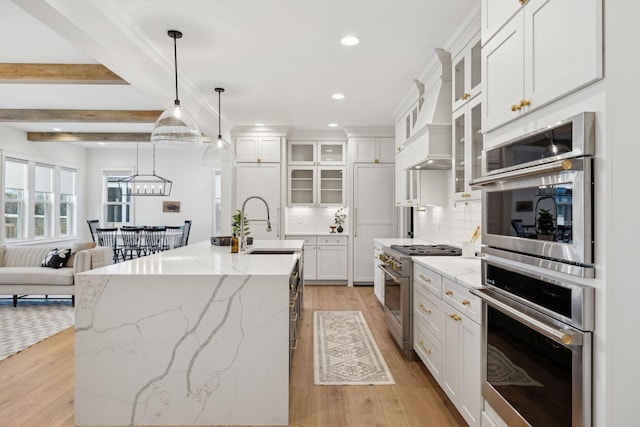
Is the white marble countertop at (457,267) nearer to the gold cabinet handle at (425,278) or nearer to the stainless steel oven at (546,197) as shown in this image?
the gold cabinet handle at (425,278)

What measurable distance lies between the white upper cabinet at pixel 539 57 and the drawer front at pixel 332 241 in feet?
16.3

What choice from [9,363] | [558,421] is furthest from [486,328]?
[9,363]

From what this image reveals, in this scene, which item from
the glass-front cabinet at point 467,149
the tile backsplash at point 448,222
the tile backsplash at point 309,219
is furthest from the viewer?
the tile backsplash at point 309,219

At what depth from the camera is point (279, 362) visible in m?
2.37

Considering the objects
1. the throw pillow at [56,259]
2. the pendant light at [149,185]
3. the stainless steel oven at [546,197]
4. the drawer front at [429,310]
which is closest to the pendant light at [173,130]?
the drawer front at [429,310]

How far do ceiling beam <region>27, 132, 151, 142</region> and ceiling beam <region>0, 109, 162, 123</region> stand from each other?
1.52 m

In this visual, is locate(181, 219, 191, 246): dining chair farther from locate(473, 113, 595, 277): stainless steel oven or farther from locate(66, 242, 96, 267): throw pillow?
locate(473, 113, 595, 277): stainless steel oven

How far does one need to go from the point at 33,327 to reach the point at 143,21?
3411 millimetres

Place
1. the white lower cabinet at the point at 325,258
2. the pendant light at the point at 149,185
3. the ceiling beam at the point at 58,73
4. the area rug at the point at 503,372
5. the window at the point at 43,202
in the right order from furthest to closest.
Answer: the pendant light at the point at 149,185
the window at the point at 43,202
the white lower cabinet at the point at 325,258
the ceiling beam at the point at 58,73
the area rug at the point at 503,372

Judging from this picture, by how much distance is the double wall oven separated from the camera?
1.27 m

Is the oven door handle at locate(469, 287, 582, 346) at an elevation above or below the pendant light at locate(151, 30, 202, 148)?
below

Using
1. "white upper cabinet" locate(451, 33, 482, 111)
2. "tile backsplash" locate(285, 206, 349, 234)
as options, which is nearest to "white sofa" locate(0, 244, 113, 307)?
"tile backsplash" locate(285, 206, 349, 234)

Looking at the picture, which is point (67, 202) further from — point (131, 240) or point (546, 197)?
point (546, 197)

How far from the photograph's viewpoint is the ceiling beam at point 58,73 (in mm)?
4039
